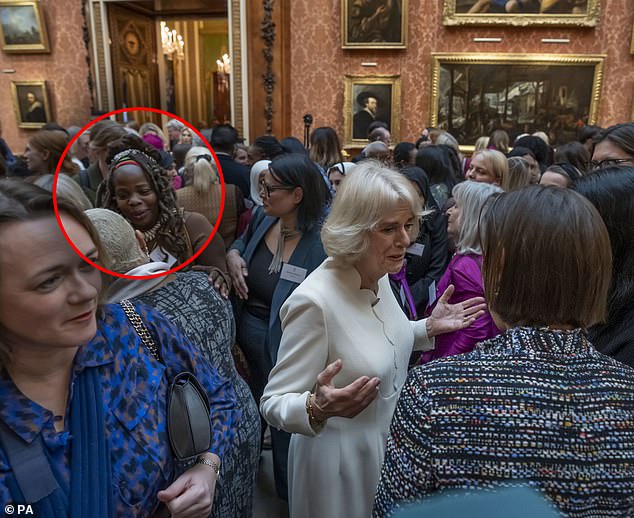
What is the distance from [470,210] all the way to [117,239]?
1.99 meters

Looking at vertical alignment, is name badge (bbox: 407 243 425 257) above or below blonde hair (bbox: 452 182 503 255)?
below

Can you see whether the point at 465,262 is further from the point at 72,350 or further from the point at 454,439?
the point at 72,350

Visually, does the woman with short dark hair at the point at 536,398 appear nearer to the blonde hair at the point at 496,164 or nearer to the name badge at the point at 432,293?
the name badge at the point at 432,293

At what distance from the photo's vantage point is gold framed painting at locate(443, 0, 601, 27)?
8.56 metres

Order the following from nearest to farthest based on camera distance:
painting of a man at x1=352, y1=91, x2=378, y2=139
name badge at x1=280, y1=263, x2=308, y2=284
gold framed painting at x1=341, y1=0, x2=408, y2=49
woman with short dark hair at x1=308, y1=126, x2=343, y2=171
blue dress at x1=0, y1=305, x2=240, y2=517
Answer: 1. blue dress at x1=0, y1=305, x2=240, y2=517
2. name badge at x1=280, y1=263, x2=308, y2=284
3. woman with short dark hair at x1=308, y1=126, x2=343, y2=171
4. gold framed painting at x1=341, y1=0, x2=408, y2=49
5. painting of a man at x1=352, y1=91, x2=378, y2=139

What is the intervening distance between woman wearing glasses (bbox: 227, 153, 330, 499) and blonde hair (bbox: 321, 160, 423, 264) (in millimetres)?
768

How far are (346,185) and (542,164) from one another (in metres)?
4.30

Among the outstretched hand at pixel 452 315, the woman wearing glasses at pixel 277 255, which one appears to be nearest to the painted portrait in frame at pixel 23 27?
the woman wearing glasses at pixel 277 255

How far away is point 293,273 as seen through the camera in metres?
2.67

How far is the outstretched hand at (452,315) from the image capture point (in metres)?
2.09

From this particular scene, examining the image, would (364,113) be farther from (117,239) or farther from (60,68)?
(117,239)

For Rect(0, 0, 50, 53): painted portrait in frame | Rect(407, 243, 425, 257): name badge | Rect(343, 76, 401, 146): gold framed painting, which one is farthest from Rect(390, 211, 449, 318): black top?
Rect(0, 0, 50, 53): painted portrait in frame

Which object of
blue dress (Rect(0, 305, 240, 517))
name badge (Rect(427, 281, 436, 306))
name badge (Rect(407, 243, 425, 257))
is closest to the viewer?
blue dress (Rect(0, 305, 240, 517))

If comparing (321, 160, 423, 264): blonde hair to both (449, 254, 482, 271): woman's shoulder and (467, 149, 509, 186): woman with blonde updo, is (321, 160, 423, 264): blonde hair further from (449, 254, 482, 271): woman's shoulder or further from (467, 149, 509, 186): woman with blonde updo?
(467, 149, 509, 186): woman with blonde updo
